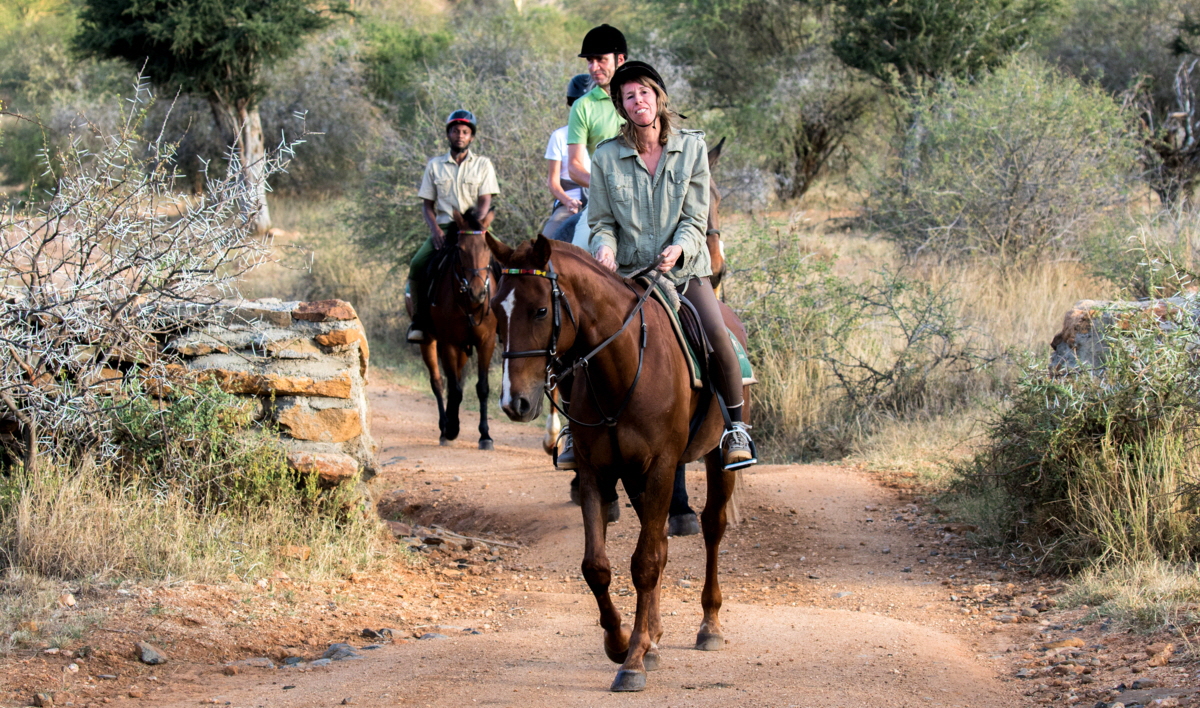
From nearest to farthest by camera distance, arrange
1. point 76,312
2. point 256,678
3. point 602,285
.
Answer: point 602,285, point 256,678, point 76,312

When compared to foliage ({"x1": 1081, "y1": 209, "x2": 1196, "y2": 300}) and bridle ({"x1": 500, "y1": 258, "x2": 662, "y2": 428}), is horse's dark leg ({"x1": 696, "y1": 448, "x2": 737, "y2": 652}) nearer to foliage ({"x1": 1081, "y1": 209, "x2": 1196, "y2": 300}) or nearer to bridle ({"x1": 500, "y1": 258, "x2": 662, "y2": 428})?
bridle ({"x1": 500, "y1": 258, "x2": 662, "y2": 428})

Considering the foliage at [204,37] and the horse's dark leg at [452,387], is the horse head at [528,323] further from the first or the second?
the foliage at [204,37]

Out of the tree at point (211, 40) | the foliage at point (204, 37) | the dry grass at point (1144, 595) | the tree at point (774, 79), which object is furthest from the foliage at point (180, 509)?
the tree at point (774, 79)

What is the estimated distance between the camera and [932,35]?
69.7 feet

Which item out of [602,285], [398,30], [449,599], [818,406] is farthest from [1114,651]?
[398,30]

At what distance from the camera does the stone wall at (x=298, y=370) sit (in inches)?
264

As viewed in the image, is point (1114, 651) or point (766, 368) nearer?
point (1114, 651)

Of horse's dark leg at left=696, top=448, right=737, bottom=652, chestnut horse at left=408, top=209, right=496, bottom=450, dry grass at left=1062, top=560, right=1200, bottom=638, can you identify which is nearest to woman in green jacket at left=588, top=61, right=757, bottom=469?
horse's dark leg at left=696, top=448, right=737, bottom=652

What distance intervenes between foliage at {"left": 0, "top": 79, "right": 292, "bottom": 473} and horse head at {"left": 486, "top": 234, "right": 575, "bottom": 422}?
8.81 ft

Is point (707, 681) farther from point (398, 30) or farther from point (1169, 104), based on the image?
point (398, 30)

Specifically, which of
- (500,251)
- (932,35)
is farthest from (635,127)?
(932,35)

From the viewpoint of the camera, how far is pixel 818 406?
10.1 m

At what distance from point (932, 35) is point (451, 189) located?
47.1ft

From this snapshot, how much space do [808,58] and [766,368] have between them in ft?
52.2
